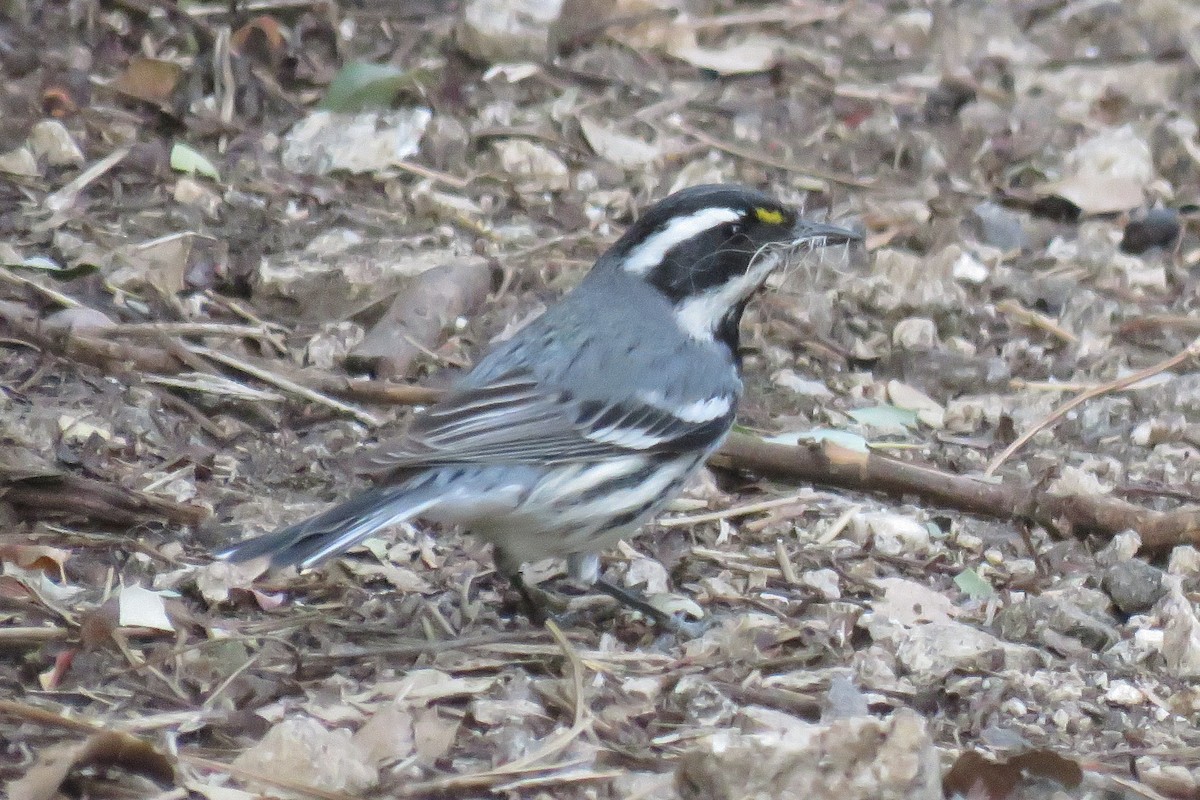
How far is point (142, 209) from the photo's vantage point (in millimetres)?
6473

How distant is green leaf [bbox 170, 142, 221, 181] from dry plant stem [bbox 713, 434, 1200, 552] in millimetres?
2447

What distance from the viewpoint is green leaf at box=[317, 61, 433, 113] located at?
7.24m

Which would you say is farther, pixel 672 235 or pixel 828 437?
pixel 828 437

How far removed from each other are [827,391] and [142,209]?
8.51 feet

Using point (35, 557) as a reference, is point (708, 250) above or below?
above

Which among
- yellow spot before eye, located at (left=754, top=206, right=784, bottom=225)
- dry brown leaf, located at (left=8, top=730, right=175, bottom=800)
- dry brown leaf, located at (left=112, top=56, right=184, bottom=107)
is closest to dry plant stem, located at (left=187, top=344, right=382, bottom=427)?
yellow spot before eye, located at (left=754, top=206, right=784, bottom=225)

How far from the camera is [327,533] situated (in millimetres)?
4070

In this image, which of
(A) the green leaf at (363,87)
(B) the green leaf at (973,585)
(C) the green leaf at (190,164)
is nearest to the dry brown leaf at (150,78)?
(C) the green leaf at (190,164)

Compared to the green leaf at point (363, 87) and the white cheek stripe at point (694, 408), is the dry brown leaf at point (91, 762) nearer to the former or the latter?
the white cheek stripe at point (694, 408)

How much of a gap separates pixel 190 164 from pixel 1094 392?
344 cm

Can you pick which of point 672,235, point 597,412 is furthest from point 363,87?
point 597,412

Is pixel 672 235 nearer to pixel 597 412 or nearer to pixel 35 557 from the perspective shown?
pixel 597 412

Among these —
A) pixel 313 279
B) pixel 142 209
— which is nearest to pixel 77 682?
pixel 313 279

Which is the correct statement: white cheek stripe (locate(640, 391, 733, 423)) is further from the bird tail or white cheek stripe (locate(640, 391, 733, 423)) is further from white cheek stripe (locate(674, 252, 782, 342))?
the bird tail
